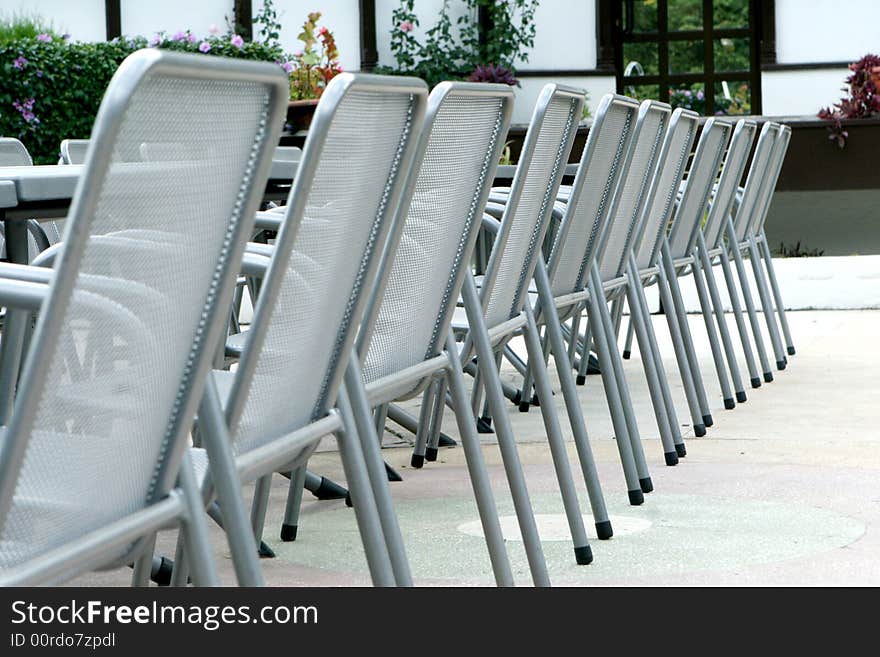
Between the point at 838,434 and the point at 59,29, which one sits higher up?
the point at 59,29

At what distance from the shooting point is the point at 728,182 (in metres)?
4.84

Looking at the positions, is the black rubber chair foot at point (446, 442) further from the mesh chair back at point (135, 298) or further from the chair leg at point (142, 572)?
the mesh chair back at point (135, 298)

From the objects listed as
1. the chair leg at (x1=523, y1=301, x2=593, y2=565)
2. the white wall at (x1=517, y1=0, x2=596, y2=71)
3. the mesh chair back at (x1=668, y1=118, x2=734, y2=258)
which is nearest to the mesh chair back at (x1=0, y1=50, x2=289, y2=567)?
the chair leg at (x1=523, y1=301, x2=593, y2=565)

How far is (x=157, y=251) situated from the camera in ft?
3.95

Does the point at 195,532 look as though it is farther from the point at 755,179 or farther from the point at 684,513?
the point at 755,179

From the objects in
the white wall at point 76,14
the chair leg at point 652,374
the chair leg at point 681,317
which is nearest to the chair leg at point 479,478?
the chair leg at point 652,374

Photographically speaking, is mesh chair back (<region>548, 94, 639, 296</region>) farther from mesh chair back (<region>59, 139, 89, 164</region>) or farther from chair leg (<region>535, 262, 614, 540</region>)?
mesh chair back (<region>59, 139, 89, 164</region>)

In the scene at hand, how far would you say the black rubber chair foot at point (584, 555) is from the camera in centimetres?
268

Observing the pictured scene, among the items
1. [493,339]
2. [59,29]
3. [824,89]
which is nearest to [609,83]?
[824,89]

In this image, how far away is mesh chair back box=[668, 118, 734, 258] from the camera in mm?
4184

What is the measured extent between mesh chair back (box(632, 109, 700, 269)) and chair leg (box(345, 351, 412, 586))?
1849 mm

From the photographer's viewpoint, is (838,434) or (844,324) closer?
(838,434)
